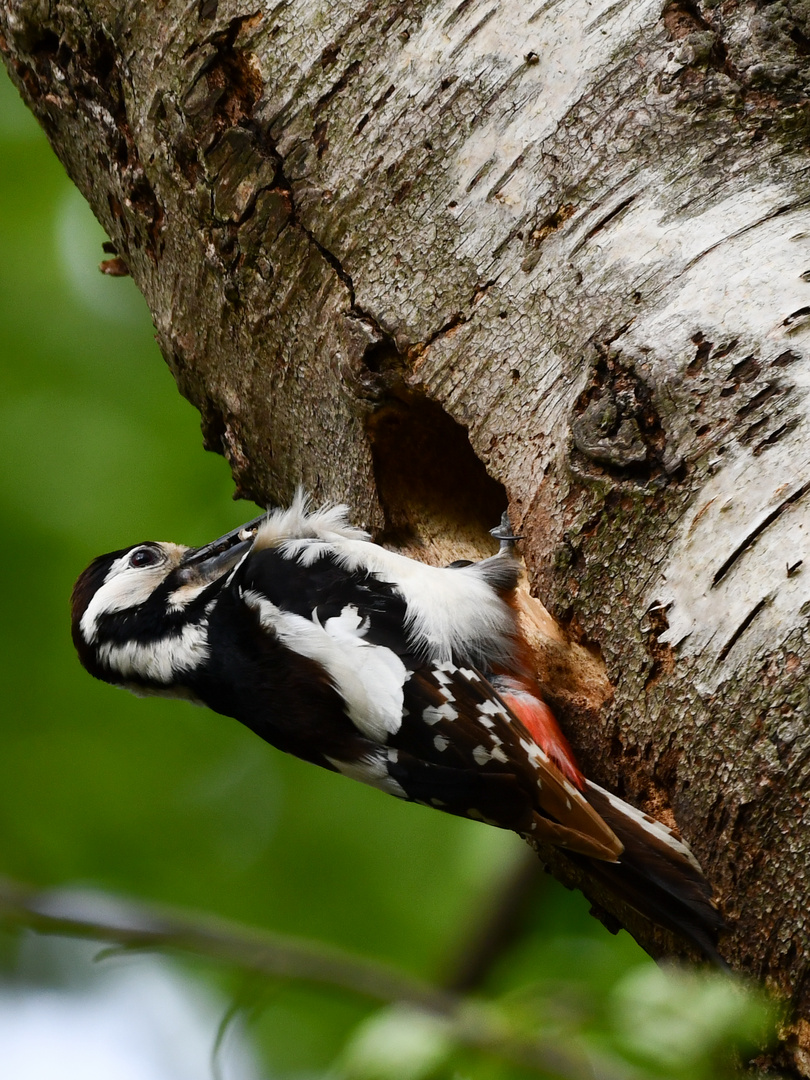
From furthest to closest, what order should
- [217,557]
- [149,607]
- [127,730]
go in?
[127,730] < [217,557] < [149,607]

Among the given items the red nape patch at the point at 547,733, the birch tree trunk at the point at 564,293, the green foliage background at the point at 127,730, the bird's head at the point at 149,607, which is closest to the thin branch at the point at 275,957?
the birch tree trunk at the point at 564,293

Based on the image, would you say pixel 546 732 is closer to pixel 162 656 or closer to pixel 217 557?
pixel 162 656

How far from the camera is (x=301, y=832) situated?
4.00 meters

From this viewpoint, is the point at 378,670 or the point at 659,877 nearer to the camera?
the point at 659,877

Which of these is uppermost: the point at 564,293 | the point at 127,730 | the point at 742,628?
the point at 564,293

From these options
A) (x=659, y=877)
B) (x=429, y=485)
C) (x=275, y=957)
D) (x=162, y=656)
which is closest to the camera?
(x=275, y=957)

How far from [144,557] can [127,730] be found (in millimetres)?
1022

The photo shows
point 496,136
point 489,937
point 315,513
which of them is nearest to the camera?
point 496,136

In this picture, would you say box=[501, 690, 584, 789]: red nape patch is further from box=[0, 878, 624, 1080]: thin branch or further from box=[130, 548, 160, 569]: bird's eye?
box=[130, 548, 160, 569]: bird's eye

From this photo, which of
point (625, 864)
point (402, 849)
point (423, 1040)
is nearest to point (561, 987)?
point (423, 1040)

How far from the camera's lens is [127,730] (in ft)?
12.9

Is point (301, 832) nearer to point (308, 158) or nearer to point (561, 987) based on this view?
point (308, 158)

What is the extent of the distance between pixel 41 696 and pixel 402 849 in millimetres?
1381

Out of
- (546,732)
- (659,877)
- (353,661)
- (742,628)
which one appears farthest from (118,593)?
(742,628)
